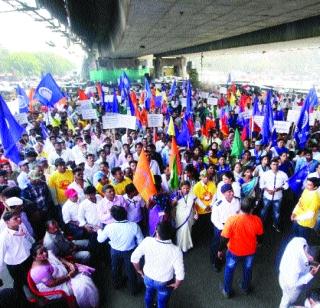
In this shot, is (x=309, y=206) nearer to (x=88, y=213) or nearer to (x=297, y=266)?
(x=297, y=266)

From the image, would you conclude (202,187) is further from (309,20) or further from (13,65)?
(13,65)

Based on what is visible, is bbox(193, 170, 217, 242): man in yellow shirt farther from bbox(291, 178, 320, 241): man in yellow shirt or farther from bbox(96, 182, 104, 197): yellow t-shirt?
bbox(96, 182, 104, 197): yellow t-shirt

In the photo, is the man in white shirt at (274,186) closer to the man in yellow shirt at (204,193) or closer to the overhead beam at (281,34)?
the man in yellow shirt at (204,193)

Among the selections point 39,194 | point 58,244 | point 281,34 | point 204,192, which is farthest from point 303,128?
point 58,244

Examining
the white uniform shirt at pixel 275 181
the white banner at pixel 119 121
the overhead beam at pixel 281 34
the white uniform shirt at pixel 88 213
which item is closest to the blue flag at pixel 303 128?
the white uniform shirt at pixel 275 181

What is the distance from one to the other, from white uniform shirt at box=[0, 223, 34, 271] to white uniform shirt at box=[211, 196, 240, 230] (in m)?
2.72

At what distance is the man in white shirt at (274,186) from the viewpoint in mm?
5719

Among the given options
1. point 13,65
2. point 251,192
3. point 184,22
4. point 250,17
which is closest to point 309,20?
point 250,17

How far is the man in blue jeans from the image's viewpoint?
127 inches

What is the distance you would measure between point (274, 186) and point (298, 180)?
2.75ft

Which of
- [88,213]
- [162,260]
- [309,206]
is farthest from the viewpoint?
[88,213]

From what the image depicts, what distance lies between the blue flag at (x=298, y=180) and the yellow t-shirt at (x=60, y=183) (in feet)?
14.7

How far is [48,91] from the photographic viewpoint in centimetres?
855

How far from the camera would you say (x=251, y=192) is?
573cm
